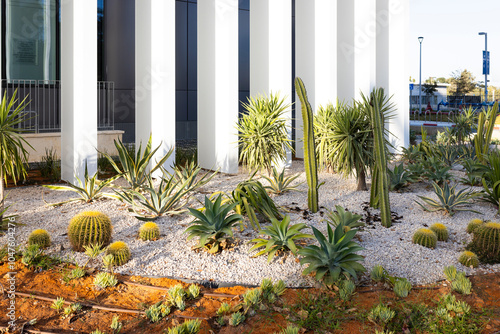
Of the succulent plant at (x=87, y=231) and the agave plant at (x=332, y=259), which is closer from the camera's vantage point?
the agave plant at (x=332, y=259)

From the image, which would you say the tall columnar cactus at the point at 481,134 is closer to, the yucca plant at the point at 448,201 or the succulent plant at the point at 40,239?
the yucca plant at the point at 448,201

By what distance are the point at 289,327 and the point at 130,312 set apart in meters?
1.51

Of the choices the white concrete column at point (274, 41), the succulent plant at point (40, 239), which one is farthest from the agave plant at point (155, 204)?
the white concrete column at point (274, 41)

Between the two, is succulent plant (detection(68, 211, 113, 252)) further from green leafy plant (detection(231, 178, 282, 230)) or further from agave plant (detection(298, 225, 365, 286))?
agave plant (detection(298, 225, 365, 286))

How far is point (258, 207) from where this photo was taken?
707 centimetres

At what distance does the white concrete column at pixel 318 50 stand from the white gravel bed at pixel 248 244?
4701 millimetres

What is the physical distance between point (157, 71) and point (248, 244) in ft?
17.0

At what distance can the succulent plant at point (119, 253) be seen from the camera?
572 centimetres

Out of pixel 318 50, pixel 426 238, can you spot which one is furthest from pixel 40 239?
pixel 318 50

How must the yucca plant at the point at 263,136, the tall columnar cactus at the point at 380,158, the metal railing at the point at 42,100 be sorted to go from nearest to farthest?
1. the tall columnar cactus at the point at 380,158
2. the yucca plant at the point at 263,136
3. the metal railing at the point at 42,100

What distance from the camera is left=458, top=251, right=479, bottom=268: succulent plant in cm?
575

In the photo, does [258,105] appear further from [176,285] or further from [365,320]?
[365,320]

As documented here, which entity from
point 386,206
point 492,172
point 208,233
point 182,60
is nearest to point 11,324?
point 208,233

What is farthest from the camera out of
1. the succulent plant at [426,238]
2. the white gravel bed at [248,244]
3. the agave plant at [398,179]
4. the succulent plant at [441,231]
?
the agave plant at [398,179]
